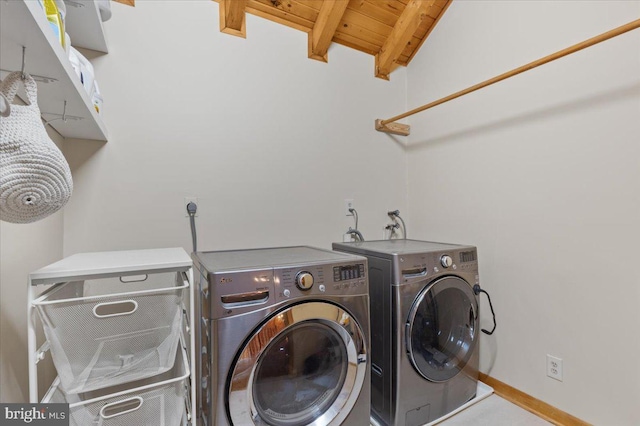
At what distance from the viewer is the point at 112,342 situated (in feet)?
3.23

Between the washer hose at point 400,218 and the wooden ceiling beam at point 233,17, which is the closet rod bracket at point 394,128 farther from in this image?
the wooden ceiling beam at point 233,17

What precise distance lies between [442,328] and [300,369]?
856 millimetres

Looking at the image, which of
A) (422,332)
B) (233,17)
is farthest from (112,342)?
(233,17)

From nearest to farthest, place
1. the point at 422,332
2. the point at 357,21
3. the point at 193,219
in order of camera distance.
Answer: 1. the point at 422,332
2. the point at 193,219
3. the point at 357,21

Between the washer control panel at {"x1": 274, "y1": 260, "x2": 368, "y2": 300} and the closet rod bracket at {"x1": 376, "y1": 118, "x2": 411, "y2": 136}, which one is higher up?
the closet rod bracket at {"x1": 376, "y1": 118, "x2": 411, "y2": 136}

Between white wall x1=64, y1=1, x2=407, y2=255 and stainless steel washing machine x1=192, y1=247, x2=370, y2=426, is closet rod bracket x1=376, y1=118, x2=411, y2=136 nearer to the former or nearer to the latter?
white wall x1=64, y1=1, x2=407, y2=255

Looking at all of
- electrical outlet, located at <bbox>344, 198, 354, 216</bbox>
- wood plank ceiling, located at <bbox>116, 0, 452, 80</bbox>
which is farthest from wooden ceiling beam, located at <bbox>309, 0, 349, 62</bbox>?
electrical outlet, located at <bbox>344, 198, 354, 216</bbox>

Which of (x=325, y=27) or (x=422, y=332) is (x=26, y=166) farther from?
(x=325, y=27)

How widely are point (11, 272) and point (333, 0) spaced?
6.73 feet

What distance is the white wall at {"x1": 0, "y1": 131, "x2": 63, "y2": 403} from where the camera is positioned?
880 mm

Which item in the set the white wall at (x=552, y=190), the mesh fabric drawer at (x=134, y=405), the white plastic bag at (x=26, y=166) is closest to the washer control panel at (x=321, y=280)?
the mesh fabric drawer at (x=134, y=405)

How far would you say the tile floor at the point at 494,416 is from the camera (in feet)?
5.05

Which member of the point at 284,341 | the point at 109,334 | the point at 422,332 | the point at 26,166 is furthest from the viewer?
the point at 422,332

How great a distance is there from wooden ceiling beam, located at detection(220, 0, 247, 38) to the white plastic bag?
4.47 feet
